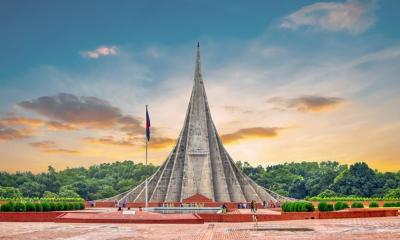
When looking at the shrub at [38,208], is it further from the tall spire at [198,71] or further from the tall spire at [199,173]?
the tall spire at [198,71]

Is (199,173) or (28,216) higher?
(199,173)

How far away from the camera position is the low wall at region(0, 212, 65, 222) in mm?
19844

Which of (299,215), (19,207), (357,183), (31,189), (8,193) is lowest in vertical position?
(299,215)

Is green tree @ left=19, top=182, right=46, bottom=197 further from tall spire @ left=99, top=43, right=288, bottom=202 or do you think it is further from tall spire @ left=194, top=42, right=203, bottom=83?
tall spire @ left=194, top=42, right=203, bottom=83

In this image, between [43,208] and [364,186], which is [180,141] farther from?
[364,186]

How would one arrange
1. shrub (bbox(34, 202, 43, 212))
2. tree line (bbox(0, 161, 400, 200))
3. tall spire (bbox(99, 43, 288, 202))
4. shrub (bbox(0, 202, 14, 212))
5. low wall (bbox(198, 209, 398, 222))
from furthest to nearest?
tree line (bbox(0, 161, 400, 200)), tall spire (bbox(99, 43, 288, 202)), shrub (bbox(34, 202, 43, 212)), shrub (bbox(0, 202, 14, 212)), low wall (bbox(198, 209, 398, 222))

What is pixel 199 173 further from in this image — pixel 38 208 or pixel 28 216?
pixel 28 216

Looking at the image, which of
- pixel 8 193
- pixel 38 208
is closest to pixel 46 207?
pixel 38 208

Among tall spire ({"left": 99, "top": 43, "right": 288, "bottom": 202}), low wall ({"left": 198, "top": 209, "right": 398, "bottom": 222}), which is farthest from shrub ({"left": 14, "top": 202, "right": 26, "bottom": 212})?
tall spire ({"left": 99, "top": 43, "right": 288, "bottom": 202})

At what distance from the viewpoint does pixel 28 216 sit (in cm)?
2019

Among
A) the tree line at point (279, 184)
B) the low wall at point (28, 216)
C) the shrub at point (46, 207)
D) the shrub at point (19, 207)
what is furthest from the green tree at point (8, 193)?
the low wall at point (28, 216)

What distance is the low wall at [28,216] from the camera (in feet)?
65.1

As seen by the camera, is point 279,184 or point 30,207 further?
point 279,184

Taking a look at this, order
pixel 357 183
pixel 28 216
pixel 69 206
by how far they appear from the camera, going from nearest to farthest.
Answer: pixel 28 216, pixel 69 206, pixel 357 183
